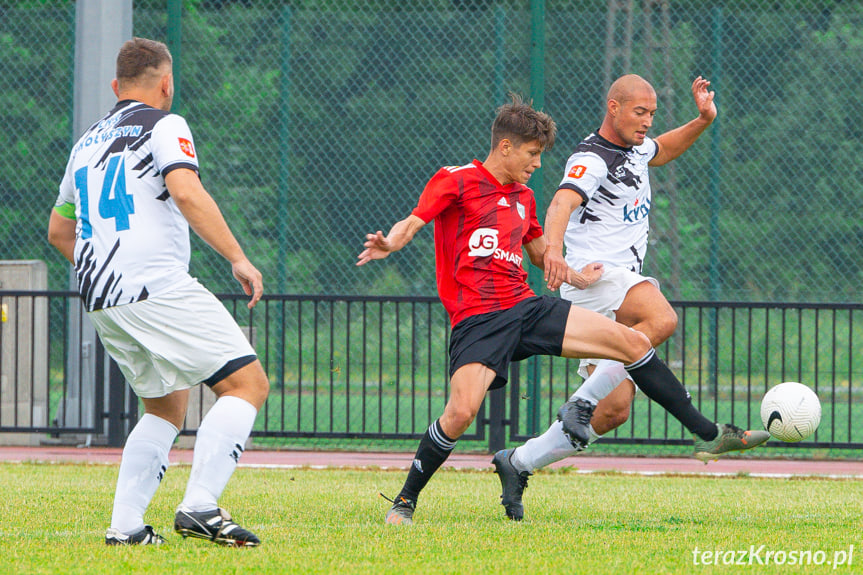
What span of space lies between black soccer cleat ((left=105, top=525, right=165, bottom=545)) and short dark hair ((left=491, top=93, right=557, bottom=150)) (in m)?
2.21

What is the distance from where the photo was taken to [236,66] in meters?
11.9

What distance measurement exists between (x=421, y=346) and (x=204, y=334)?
6.29m

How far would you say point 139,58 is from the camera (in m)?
4.40

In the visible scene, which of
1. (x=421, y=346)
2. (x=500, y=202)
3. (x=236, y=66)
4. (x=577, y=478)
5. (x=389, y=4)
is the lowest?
(x=577, y=478)

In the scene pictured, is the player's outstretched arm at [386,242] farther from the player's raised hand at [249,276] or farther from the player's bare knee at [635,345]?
the player's bare knee at [635,345]

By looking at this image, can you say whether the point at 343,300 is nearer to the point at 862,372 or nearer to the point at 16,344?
the point at 16,344

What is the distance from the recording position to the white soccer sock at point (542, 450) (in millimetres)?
5500

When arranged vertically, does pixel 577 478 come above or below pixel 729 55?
below

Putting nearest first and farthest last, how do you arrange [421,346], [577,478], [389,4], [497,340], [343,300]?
[497,340]
[577,478]
[343,300]
[421,346]
[389,4]

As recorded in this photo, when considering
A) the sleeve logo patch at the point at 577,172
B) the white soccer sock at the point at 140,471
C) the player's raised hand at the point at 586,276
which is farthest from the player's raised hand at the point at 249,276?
the sleeve logo patch at the point at 577,172

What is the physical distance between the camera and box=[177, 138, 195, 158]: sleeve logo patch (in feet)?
13.7

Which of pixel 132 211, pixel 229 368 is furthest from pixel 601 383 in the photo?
pixel 132 211

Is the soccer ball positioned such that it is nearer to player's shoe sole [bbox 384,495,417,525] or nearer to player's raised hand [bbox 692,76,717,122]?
player's raised hand [bbox 692,76,717,122]

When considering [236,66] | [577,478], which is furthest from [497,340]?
[236,66]
